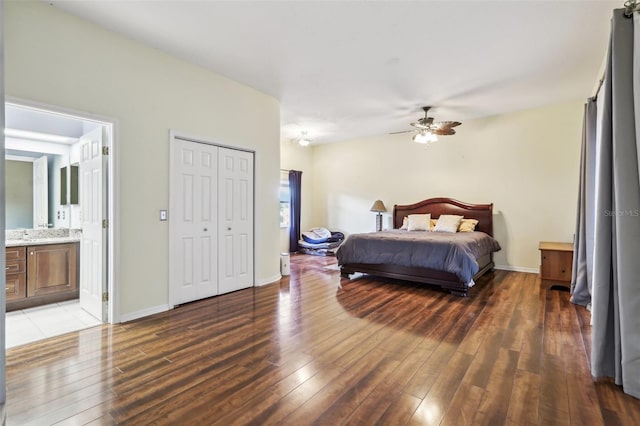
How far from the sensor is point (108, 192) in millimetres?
3139

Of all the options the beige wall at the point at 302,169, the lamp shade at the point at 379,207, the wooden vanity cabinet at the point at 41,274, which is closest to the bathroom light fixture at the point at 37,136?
the wooden vanity cabinet at the point at 41,274

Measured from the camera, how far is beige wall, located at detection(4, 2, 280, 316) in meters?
2.59

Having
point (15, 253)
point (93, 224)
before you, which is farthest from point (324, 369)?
point (15, 253)

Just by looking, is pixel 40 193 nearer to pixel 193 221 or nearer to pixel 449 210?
pixel 193 221

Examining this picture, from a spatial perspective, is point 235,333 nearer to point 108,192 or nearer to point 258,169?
point 108,192

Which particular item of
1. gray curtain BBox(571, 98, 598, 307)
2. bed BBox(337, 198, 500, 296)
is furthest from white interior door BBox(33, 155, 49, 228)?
Result: gray curtain BBox(571, 98, 598, 307)

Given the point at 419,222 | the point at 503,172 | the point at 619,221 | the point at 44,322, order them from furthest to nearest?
the point at 419,222 < the point at 503,172 < the point at 44,322 < the point at 619,221

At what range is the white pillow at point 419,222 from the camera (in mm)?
6039

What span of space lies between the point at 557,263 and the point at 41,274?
6.83 metres

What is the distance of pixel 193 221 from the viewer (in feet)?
12.5

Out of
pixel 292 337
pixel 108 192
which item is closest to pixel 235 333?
pixel 292 337

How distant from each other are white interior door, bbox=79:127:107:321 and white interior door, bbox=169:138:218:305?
2.12ft

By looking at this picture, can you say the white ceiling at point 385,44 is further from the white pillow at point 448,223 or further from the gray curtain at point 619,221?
the white pillow at point 448,223

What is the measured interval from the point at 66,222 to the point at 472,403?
5187 mm
